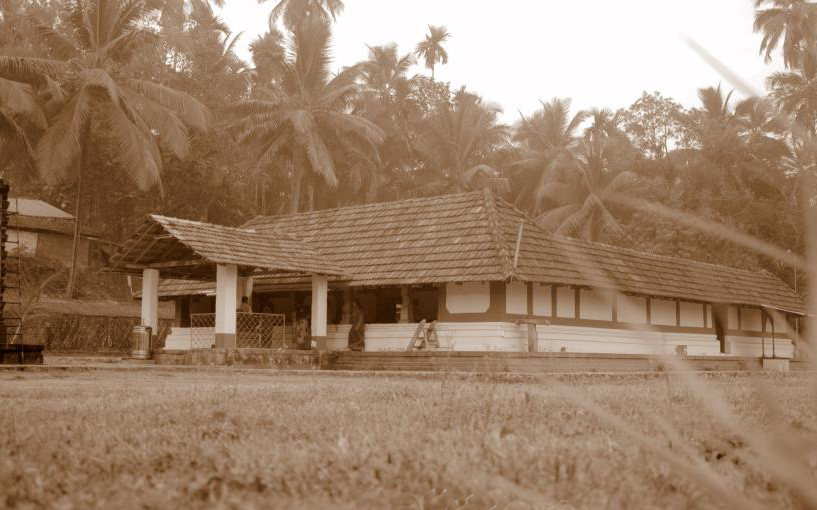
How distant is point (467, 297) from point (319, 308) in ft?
12.5

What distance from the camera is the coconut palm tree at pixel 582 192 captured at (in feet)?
147

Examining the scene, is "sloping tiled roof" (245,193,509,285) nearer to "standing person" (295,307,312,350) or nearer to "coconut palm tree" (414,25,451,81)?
"standing person" (295,307,312,350)

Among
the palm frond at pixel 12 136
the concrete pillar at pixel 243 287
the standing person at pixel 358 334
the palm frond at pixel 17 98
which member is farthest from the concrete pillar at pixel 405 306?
the palm frond at pixel 12 136

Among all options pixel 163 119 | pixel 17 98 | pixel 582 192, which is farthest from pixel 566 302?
pixel 582 192

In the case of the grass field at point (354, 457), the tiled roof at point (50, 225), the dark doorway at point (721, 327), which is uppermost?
the tiled roof at point (50, 225)

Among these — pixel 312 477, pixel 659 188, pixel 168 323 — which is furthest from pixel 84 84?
pixel 312 477

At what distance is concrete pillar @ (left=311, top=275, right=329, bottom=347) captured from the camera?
23547 mm

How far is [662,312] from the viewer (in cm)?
2820

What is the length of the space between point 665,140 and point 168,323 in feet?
87.0

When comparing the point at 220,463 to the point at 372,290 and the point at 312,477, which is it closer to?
the point at 312,477

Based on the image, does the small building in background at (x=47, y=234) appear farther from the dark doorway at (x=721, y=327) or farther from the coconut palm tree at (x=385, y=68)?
the dark doorway at (x=721, y=327)

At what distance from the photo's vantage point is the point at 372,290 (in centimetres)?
2523

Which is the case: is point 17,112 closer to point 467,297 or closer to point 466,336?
point 467,297

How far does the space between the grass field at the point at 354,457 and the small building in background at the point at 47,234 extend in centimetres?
3482
